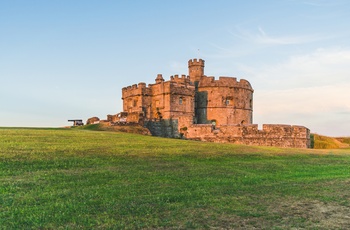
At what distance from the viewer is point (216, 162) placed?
49.9 feet

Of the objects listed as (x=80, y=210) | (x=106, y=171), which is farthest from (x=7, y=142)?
(x=80, y=210)

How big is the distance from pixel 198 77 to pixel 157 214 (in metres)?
40.4

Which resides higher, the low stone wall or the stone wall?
the stone wall

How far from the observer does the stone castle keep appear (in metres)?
31.3

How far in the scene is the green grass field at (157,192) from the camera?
632 cm

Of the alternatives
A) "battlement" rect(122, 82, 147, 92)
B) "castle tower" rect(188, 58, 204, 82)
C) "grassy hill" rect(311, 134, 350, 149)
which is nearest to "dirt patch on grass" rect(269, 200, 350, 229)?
"grassy hill" rect(311, 134, 350, 149)

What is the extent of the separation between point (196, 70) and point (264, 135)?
1805cm

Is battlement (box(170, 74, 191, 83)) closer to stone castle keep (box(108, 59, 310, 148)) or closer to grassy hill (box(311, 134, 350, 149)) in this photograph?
stone castle keep (box(108, 59, 310, 148))

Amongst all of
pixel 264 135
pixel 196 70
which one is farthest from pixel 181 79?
pixel 264 135

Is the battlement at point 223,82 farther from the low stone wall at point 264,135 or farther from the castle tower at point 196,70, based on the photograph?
the low stone wall at point 264,135

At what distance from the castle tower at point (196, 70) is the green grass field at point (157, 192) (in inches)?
1237

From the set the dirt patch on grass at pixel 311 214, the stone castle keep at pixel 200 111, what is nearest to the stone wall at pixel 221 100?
the stone castle keep at pixel 200 111

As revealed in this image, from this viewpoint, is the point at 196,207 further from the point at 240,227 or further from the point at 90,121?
the point at 90,121

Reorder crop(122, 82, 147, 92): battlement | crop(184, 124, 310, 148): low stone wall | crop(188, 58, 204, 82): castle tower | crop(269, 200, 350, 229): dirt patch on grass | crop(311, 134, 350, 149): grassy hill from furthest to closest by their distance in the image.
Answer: crop(188, 58, 204, 82): castle tower
crop(122, 82, 147, 92): battlement
crop(311, 134, 350, 149): grassy hill
crop(184, 124, 310, 148): low stone wall
crop(269, 200, 350, 229): dirt patch on grass
